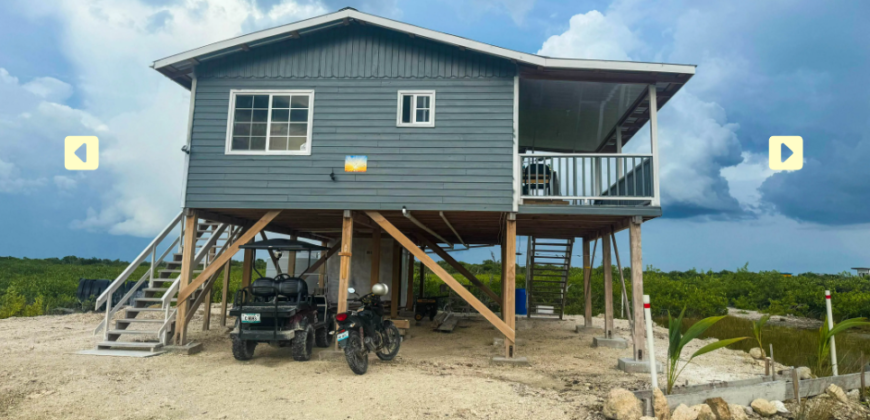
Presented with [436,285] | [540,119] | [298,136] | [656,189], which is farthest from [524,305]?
[298,136]

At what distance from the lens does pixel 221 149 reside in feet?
30.4

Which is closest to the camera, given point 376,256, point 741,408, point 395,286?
point 741,408

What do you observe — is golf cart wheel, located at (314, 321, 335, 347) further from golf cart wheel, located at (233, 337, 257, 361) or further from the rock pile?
the rock pile

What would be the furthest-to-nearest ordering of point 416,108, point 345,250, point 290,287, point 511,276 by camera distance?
point 416,108 → point 345,250 → point 511,276 → point 290,287

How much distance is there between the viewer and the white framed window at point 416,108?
9031mm

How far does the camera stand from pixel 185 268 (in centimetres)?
938

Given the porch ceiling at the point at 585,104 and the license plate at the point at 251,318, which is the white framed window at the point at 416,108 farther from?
the license plate at the point at 251,318

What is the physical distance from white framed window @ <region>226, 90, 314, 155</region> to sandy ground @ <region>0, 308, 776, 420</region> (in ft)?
12.0

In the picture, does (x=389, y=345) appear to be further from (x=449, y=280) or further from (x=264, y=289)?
(x=264, y=289)

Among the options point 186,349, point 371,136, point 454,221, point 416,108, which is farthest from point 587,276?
point 186,349

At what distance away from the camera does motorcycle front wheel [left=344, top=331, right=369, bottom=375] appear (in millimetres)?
7102

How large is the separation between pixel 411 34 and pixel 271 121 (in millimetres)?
2919

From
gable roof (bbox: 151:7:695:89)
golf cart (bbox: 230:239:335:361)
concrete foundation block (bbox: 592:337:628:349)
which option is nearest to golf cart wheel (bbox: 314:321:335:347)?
golf cart (bbox: 230:239:335:361)

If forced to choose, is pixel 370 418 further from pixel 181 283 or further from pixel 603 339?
pixel 603 339
